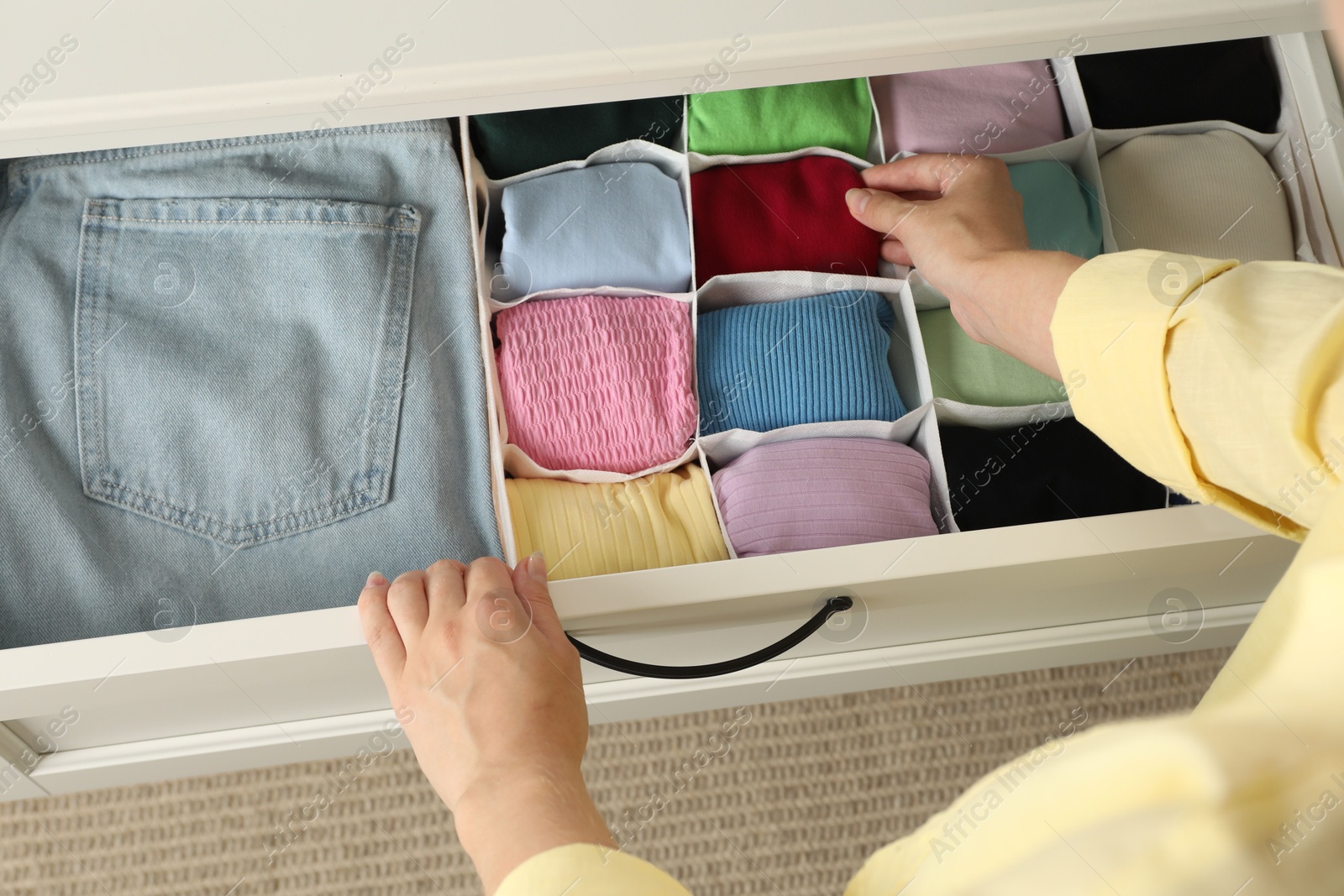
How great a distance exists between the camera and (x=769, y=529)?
0.65 m

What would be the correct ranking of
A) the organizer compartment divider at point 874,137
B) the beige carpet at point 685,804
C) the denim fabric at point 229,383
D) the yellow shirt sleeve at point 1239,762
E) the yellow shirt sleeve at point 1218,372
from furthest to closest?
the beige carpet at point 685,804 < the organizer compartment divider at point 874,137 < the denim fabric at point 229,383 < the yellow shirt sleeve at point 1218,372 < the yellow shirt sleeve at point 1239,762

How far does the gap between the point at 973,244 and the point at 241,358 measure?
494 millimetres

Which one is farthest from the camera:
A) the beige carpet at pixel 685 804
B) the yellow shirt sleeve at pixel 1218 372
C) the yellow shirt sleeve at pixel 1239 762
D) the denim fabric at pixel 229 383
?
the beige carpet at pixel 685 804

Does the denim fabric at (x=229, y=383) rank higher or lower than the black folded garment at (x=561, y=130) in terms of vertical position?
lower

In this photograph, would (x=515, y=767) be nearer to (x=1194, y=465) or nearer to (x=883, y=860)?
(x=883, y=860)

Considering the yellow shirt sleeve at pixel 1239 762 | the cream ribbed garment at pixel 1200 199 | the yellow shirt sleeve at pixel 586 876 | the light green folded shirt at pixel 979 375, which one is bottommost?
the yellow shirt sleeve at pixel 586 876

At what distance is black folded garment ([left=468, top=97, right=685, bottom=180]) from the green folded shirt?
0.09ft

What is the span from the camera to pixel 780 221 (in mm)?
719

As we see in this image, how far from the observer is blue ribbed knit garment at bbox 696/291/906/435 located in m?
0.69

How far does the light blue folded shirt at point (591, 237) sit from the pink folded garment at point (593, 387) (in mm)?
30

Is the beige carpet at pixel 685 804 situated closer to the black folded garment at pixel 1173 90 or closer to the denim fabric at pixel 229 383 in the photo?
the denim fabric at pixel 229 383

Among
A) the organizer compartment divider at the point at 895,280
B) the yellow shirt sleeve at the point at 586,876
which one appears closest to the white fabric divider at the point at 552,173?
the organizer compartment divider at the point at 895,280

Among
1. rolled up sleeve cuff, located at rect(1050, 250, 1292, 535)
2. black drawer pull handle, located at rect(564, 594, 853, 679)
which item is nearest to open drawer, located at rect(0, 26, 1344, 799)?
black drawer pull handle, located at rect(564, 594, 853, 679)

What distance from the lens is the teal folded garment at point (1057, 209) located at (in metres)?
0.71
